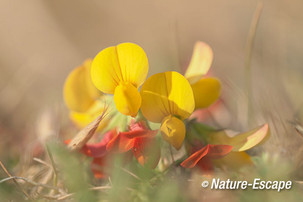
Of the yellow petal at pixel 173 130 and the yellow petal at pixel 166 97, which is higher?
the yellow petal at pixel 166 97

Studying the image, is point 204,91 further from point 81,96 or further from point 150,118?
point 81,96

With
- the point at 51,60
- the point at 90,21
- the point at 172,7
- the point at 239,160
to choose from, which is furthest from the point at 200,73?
the point at 90,21

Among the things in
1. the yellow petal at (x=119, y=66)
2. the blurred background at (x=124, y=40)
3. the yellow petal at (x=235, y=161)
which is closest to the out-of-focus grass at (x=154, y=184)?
the yellow petal at (x=235, y=161)

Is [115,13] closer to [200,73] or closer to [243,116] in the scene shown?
[243,116]

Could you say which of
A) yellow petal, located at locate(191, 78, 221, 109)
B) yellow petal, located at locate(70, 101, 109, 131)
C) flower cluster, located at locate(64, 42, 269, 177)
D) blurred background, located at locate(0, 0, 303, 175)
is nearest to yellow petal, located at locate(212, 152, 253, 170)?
flower cluster, located at locate(64, 42, 269, 177)

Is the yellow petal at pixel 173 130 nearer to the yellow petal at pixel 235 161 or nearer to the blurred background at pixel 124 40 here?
the yellow petal at pixel 235 161

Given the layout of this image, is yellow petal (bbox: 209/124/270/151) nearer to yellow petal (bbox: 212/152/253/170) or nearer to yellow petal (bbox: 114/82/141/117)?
yellow petal (bbox: 212/152/253/170)

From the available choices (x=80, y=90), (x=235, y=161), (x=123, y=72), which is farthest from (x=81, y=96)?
(x=235, y=161)
